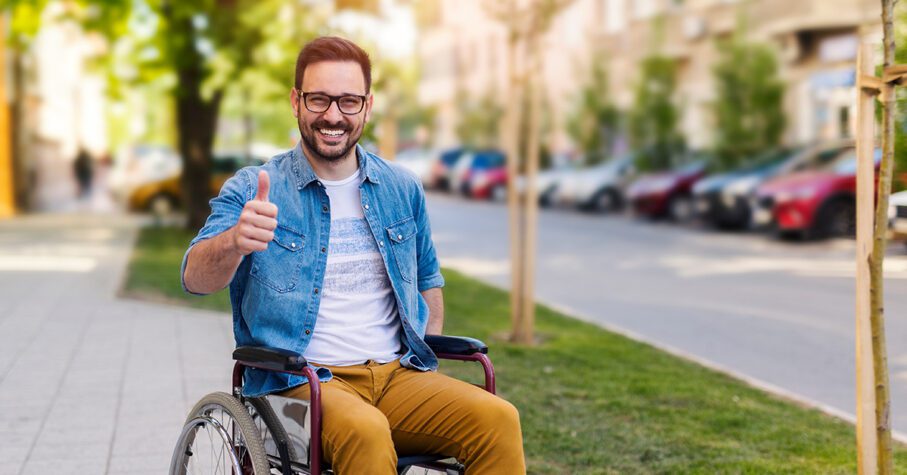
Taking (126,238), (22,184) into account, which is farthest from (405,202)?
(22,184)

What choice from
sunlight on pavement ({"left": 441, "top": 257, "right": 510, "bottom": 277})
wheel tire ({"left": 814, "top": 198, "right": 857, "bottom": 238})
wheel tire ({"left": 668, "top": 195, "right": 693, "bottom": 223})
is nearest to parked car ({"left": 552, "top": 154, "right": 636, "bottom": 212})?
wheel tire ({"left": 668, "top": 195, "right": 693, "bottom": 223})

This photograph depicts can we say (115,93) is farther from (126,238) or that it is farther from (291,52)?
(291,52)

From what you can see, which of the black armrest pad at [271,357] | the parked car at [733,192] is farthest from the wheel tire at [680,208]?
the black armrest pad at [271,357]

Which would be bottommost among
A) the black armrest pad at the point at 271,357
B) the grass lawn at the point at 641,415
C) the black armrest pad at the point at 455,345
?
the grass lawn at the point at 641,415

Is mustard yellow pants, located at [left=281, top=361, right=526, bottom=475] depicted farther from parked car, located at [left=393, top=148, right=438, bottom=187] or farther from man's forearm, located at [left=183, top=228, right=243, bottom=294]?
parked car, located at [left=393, top=148, right=438, bottom=187]

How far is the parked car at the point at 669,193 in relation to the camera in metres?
25.8

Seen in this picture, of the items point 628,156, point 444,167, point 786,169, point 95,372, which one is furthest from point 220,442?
point 444,167

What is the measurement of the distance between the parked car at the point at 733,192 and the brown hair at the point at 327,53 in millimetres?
18756

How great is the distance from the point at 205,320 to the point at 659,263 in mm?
7941

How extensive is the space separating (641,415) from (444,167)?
3809cm

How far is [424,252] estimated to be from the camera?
13.9ft

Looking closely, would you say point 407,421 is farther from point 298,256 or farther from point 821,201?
point 821,201

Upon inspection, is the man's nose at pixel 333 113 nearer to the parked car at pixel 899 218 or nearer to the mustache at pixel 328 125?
the mustache at pixel 328 125

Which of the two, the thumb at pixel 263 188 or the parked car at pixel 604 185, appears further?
the parked car at pixel 604 185
